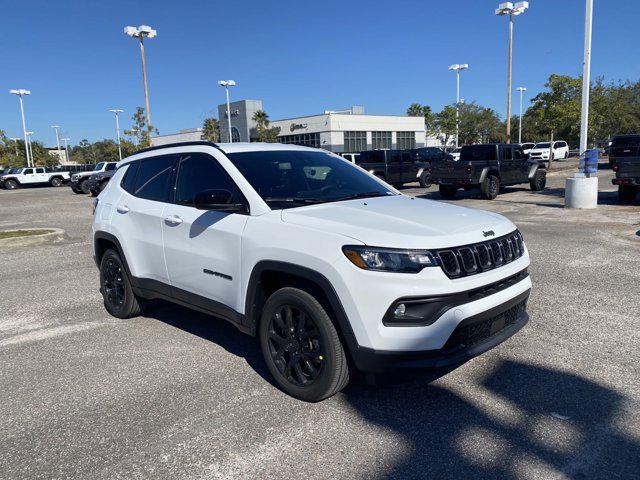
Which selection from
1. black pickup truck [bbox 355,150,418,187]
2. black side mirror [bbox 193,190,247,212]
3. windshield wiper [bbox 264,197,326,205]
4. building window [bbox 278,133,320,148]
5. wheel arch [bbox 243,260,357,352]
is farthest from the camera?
building window [bbox 278,133,320,148]

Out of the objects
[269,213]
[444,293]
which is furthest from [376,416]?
[269,213]

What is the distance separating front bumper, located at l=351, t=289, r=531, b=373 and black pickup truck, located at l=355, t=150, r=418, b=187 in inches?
794

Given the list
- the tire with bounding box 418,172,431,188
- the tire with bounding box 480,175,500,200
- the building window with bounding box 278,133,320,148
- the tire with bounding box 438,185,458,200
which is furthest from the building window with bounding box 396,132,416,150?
the tire with bounding box 480,175,500,200

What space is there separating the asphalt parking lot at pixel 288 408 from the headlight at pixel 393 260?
0.74 m

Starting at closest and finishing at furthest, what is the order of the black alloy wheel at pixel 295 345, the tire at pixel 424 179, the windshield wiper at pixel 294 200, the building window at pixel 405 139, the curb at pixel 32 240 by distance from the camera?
the black alloy wheel at pixel 295 345 < the windshield wiper at pixel 294 200 < the curb at pixel 32 240 < the tire at pixel 424 179 < the building window at pixel 405 139

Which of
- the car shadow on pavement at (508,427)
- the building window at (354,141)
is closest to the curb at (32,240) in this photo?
the car shadow on pavement at (508,427)

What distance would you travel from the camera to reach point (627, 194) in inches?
587

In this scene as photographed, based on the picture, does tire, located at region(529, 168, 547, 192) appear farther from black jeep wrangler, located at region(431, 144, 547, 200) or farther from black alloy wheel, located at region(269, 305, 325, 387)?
black alloy wheel, located at region(269, 305, 325, 387)

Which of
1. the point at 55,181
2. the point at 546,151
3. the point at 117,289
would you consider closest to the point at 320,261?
the point at 117,289

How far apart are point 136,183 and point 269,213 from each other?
6.99 feet

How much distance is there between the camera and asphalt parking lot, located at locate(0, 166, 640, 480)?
286 centimetres

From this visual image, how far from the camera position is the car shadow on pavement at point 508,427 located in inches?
108

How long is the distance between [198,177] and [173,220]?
42 centimetres

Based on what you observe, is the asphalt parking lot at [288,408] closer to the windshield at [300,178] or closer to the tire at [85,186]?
the windshield at [300,178]
